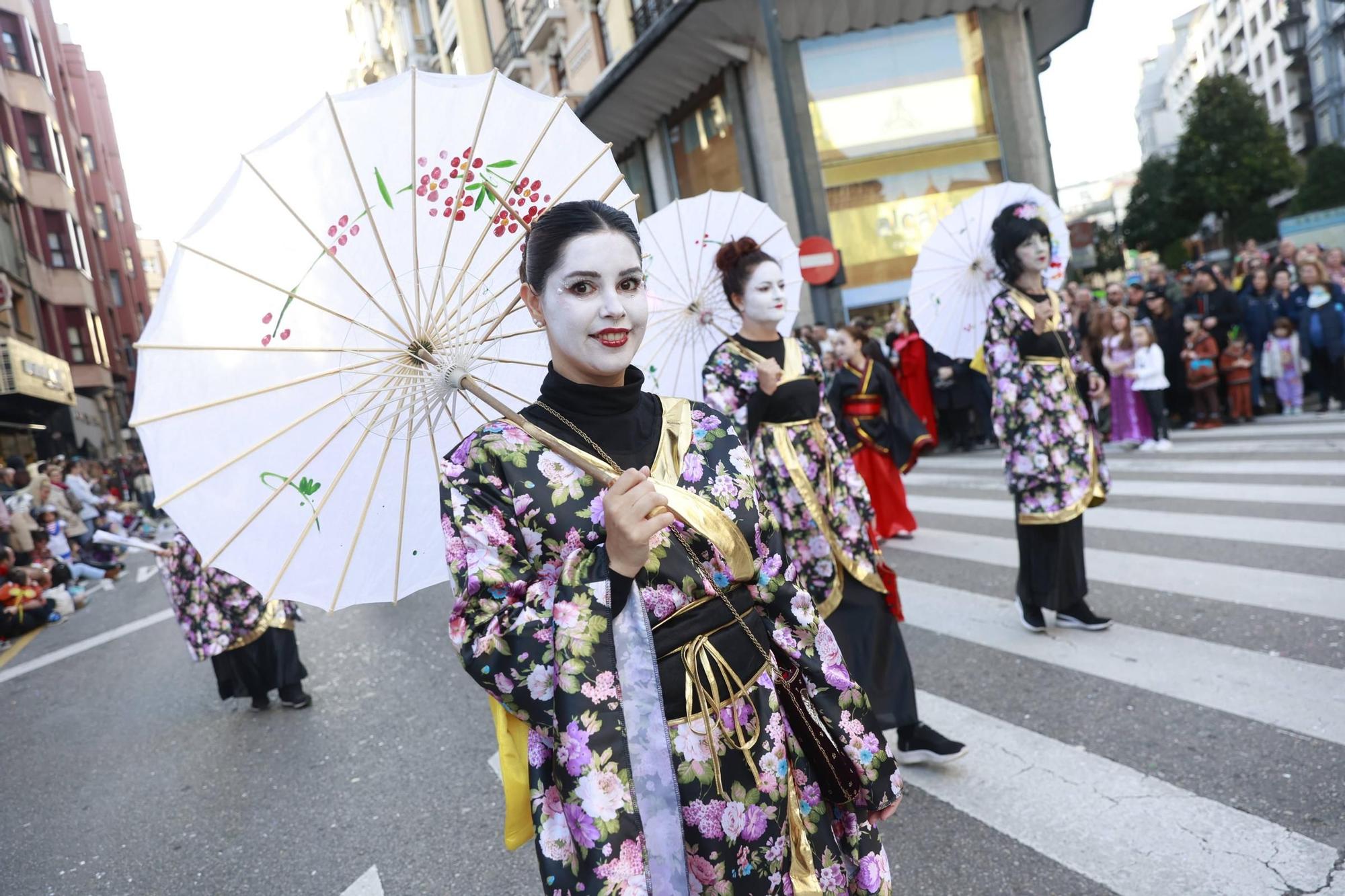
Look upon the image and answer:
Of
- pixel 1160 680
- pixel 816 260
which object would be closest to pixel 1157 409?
pixel 816 260

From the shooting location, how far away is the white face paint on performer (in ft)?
12.1

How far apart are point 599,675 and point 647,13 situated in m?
20.5

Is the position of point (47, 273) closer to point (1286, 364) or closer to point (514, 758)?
point (1286, 364)

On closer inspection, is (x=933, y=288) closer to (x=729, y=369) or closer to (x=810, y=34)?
(x=729, y=369)

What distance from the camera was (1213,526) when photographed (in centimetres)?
643

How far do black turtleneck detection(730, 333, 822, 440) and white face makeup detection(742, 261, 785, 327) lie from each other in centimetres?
14

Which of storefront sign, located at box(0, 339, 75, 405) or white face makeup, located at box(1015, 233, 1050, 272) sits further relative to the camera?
storefront sign, located at box(0, 339, 75, 405)

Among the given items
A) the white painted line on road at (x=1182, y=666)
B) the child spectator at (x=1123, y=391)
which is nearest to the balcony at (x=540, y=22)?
the child spectator at (x=1123, y=391)

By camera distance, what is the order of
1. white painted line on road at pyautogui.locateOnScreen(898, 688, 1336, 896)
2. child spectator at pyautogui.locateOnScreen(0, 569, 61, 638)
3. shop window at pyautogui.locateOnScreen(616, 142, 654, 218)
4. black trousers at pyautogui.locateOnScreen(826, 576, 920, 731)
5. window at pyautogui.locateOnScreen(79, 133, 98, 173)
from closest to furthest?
white painted line on road at pyautogui.locateOnScreen(898, 688, 1336, 896) → black trousers at pyautogui.locateOnScreen(826, 576, 920, 731) → child spectator at pyautogui.locateOnScreen(0, 569, 61, 638) → shop window at pyautogui.locateOnScreen(616, 142, 654, 218) → window at pyautogui.locateOnScreen(79, 133, 98, 173)

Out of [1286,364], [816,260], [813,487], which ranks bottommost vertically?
[1286,364]

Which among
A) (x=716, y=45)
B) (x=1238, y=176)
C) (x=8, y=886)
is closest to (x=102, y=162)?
(x=716, y=45)

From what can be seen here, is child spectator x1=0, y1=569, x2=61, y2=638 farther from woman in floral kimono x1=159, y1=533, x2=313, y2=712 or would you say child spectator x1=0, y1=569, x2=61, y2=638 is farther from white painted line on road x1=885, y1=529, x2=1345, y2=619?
white painted line on road x1=885, y1=529, x2=1345, y2=619

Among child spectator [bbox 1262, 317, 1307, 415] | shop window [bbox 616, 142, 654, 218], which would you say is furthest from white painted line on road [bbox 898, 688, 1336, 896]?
shop window [bbox 616, 142, 654, 218]

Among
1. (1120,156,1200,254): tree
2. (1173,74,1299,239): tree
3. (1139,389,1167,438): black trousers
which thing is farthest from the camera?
(1120,156,1200,254): tree
